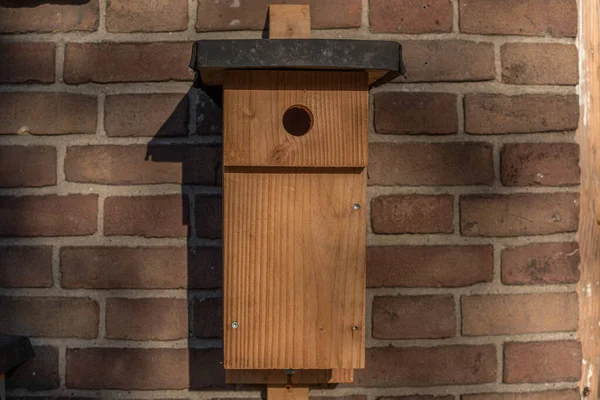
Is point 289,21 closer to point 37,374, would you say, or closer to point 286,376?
point 286,376

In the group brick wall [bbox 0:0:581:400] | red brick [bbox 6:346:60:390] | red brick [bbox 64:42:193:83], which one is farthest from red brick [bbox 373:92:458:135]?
red brick [bbox 6:346:60:390]

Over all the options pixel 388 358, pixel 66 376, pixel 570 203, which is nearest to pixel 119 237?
pixel 66 376

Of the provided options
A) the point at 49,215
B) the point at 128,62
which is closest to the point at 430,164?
the point at 128,62

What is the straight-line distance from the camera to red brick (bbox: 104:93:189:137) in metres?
1.11

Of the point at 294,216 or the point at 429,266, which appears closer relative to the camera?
the point at 294,216

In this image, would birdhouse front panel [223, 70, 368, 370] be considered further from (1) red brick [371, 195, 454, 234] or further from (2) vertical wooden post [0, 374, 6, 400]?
(2) vertical wooden post [0, 374, 6, 400]

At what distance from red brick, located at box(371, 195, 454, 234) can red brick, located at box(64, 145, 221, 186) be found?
0.97 feet

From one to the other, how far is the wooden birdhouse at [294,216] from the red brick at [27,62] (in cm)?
36

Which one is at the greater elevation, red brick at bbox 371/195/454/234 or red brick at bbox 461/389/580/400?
red brick at bbox 371/195/454/234

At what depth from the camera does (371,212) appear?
3.64 feet

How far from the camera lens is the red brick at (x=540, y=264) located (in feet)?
3.69

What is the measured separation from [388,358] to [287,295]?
31cm

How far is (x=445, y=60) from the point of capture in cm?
112

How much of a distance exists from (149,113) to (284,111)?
0.33m
